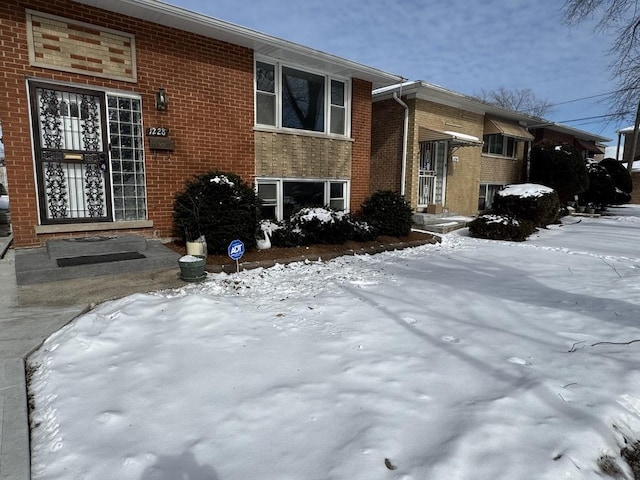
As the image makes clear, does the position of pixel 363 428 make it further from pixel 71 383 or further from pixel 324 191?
pixel 324 191

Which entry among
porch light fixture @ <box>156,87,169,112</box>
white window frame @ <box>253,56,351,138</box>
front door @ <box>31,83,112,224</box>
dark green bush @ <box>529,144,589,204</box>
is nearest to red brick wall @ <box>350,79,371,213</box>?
white window frame @ <box>253,56,351,138</box>

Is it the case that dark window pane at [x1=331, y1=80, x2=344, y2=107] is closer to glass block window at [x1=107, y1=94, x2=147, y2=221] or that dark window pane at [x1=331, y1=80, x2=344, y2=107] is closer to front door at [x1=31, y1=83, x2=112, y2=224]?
glass block window at [x1=107, y1=94, x2=147, y2=221]

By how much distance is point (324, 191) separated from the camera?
32.1 feet

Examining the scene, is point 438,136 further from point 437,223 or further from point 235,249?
point 235,249

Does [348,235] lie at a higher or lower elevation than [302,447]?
higher

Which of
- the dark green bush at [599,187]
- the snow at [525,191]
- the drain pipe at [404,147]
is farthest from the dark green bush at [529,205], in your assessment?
the dark green bush at [599,187]

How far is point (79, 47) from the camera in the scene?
6.05 meters

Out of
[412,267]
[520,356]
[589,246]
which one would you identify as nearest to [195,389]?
[520,356]

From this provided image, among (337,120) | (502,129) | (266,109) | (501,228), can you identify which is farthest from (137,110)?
(502,129)

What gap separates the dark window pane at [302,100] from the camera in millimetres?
8727

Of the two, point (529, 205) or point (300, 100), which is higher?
point (300, 100)

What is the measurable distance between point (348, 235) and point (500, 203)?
6.84 metres

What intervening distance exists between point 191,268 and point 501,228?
8618 mm

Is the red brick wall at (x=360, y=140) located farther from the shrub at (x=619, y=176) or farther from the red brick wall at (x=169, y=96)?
the shrub at (x=619, y=176)
